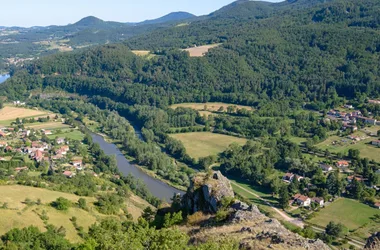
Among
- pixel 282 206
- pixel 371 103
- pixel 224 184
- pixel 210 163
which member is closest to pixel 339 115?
pixel 371 103

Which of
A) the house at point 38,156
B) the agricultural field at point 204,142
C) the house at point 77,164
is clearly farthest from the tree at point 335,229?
the house at point 38,156

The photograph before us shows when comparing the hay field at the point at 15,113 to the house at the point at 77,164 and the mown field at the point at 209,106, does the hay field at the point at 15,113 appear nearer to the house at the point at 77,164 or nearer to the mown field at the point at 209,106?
the mown field at the point at 209,106

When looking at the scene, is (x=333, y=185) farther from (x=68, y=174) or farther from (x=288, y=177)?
(x=68, y=174)

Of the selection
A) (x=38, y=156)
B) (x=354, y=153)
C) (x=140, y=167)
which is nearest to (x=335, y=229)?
(x=354, y=153)

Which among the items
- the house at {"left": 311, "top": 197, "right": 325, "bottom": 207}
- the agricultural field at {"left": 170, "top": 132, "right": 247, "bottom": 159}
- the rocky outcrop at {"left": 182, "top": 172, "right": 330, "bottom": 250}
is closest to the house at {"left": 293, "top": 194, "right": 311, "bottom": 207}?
the house at {"left": 311, "top": 197, "right": 325, "bottom": 207}

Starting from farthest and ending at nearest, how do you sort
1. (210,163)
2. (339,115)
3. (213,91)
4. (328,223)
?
(213,91), (339,115), (210,163), (328,223)

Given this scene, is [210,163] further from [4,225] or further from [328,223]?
[4,225]
